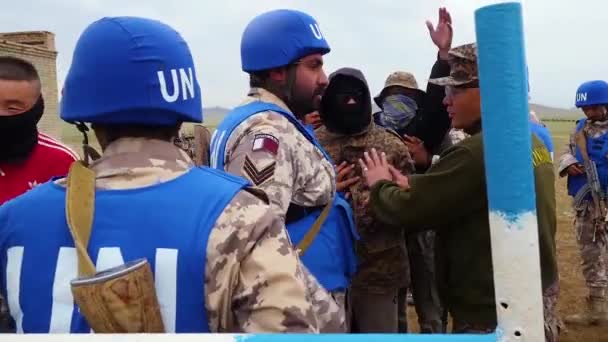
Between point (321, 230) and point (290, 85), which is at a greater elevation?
point (290, 85)

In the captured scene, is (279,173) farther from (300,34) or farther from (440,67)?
(440,67)

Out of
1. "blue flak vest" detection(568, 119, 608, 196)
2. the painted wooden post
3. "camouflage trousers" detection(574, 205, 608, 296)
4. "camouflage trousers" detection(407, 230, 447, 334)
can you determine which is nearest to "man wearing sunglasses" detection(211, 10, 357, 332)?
the painted wooden post

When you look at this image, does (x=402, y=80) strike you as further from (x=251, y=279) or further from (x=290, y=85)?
(x=251, y=279)

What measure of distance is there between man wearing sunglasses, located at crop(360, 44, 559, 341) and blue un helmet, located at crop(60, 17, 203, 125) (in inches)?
51.9

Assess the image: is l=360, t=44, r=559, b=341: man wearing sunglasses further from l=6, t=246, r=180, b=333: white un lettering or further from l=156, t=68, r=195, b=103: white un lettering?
l=6, t=246, r=180, b=333: white un lettering

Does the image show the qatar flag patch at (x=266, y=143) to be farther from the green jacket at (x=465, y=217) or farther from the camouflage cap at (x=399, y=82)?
the camouflage cap at (x=399, y=82)

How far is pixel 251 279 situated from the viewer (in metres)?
1.38

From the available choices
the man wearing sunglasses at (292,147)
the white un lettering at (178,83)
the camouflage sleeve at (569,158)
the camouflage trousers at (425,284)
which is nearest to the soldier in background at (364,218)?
the man wearing sunglasses at (292,147)

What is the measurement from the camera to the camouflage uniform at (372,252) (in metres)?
3.67

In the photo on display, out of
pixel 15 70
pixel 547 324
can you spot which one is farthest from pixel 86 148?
pixel 547 324

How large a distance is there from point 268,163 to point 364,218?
53.1 inches

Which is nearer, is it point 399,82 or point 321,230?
point 321,230

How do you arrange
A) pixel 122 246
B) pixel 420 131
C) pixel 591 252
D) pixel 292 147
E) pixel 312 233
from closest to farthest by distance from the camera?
pixel 122 246 → pixel 292 147 → pixel 312 233 → pixel 420 131 → pixel 591 252

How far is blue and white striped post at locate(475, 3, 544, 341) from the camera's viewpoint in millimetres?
815
